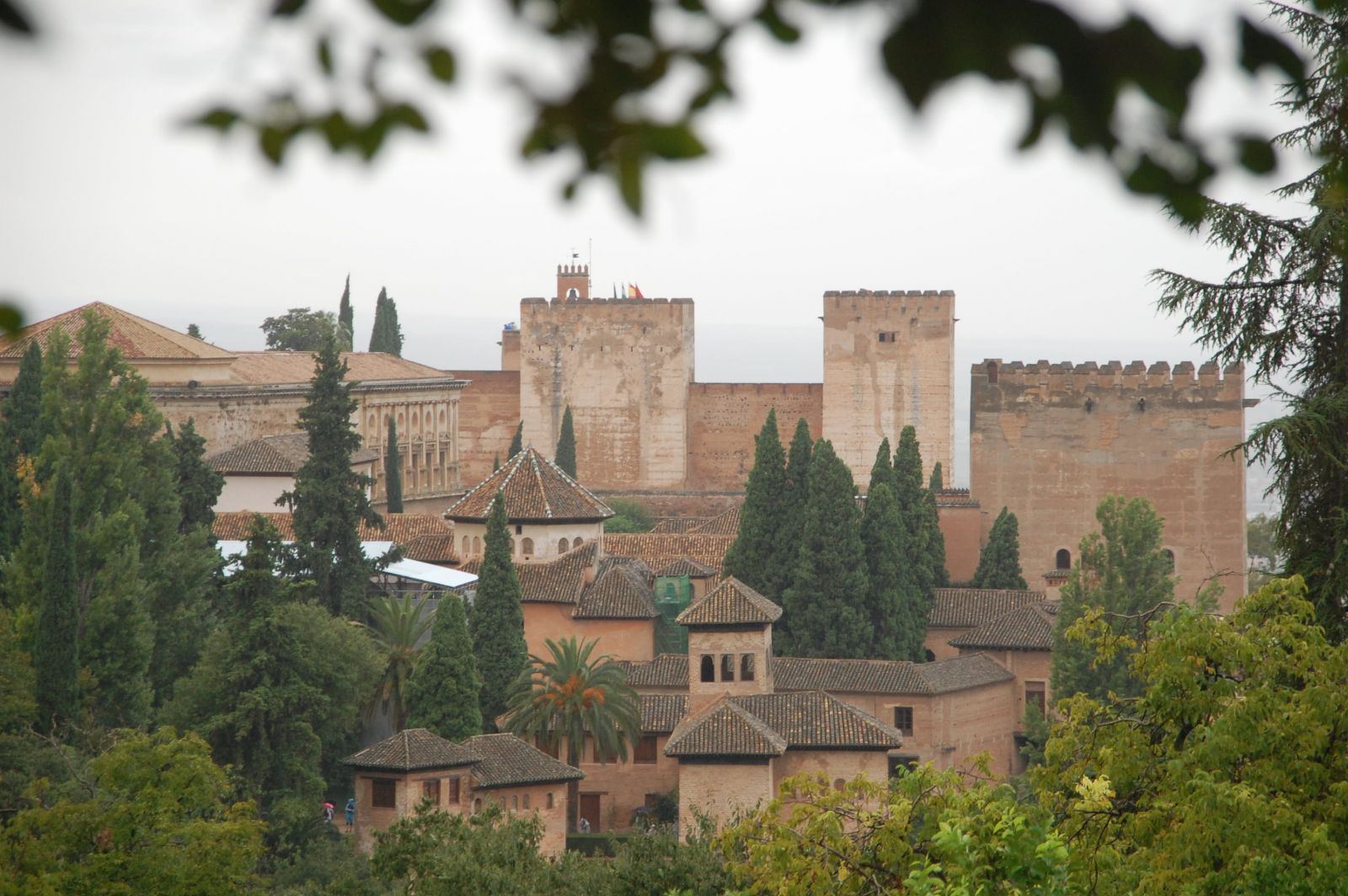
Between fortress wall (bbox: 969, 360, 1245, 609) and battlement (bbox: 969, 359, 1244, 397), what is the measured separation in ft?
0.06

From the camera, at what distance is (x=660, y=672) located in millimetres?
31500

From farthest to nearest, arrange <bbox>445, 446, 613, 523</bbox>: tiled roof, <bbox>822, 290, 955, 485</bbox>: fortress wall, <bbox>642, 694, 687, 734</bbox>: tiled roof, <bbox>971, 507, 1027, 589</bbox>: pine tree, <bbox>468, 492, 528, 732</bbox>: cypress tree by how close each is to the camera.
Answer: <bbox>822, 290, 955, 485</bbox>: fortress wall → <bbox>971, 507, 1027, 589</bbox>: pine tree → <bbox>445, 446, 613, 523</bbox>: tiled roof → <bbox>642, 694, 687, 734</bbox>: tiled roof → <bbox>468, 492, 528, 732</bbox>: cypress tree

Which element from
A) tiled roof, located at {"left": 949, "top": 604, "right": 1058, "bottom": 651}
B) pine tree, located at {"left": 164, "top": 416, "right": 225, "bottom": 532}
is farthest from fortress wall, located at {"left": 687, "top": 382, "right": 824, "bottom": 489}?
pine tree, located at {"left": 164, "top": 416, "right": 225, "bottom": 532}

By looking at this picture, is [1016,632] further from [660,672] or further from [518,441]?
[518,441]

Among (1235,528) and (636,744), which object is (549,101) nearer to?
(636,744)

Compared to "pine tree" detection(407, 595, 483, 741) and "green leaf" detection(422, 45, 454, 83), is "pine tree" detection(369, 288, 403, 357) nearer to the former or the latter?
"pine tree" detection(407, 595, 483, 741)

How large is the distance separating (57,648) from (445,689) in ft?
16.9

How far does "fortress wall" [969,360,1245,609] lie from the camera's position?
41.7 meters

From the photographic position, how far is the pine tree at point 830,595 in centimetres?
3378

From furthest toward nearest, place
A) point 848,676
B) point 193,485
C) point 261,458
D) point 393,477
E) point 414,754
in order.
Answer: point 393,477
point 261,458
point 848,676
point 193,485
point 414,754

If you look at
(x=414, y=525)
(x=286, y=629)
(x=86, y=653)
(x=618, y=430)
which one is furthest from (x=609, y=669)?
(x=618, y=430)

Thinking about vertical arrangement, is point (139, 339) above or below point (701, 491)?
above

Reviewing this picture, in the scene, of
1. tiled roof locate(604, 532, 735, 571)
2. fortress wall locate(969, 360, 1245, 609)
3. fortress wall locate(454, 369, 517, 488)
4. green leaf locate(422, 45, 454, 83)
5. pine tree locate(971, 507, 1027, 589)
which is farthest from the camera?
fortress wall locate(454, 369, 517, 488)

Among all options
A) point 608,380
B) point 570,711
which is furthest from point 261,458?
point 608,380
